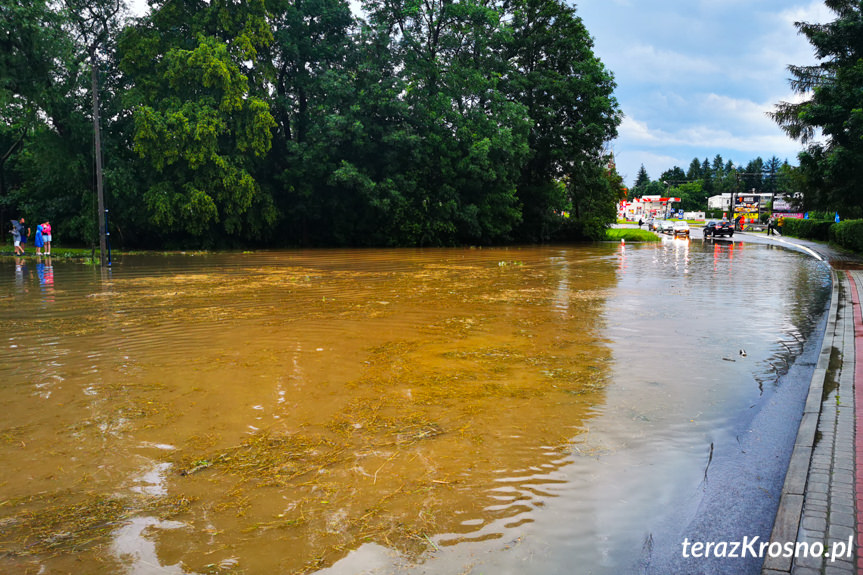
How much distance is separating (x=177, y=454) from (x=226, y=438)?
48 centimetres

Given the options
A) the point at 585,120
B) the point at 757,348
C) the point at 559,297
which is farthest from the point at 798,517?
the point at 585,120

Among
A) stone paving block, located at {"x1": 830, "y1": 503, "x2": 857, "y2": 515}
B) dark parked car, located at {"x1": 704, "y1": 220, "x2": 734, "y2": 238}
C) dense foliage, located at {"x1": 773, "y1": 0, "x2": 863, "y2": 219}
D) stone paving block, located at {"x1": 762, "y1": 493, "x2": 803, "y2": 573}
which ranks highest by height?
dense foliage, located at {"x1": 773, "y1": 0, "x2": 863, "y2": 219}

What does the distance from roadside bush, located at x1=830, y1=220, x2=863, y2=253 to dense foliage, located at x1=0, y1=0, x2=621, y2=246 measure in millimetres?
17720

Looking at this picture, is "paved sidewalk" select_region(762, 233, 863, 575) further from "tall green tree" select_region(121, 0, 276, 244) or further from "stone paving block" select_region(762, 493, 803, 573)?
"tall green tree" select_region(121, 0, 276, 244)

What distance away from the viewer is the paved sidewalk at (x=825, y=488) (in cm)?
352

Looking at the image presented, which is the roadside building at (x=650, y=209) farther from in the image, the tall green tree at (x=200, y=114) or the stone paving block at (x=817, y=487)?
the stone paving block at (x=817, y=487)

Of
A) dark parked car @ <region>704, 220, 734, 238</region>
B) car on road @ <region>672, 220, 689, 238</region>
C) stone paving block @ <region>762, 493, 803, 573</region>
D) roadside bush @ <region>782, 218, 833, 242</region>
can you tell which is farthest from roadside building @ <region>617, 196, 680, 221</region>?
stone paving block @ <region>762, 493, 803, 573</region>

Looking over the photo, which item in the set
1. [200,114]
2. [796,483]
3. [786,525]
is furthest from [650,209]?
[786,525]

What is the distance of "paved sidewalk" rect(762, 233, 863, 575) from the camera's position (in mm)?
3521

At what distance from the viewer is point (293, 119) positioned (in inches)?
1645

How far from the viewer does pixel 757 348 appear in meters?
9.66

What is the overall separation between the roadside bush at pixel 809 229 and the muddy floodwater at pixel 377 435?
144 feet

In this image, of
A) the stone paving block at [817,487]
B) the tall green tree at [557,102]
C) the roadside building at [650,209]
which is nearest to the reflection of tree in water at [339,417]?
the stone paving block at [817,487]

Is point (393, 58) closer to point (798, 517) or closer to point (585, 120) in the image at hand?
point (585, 120)
